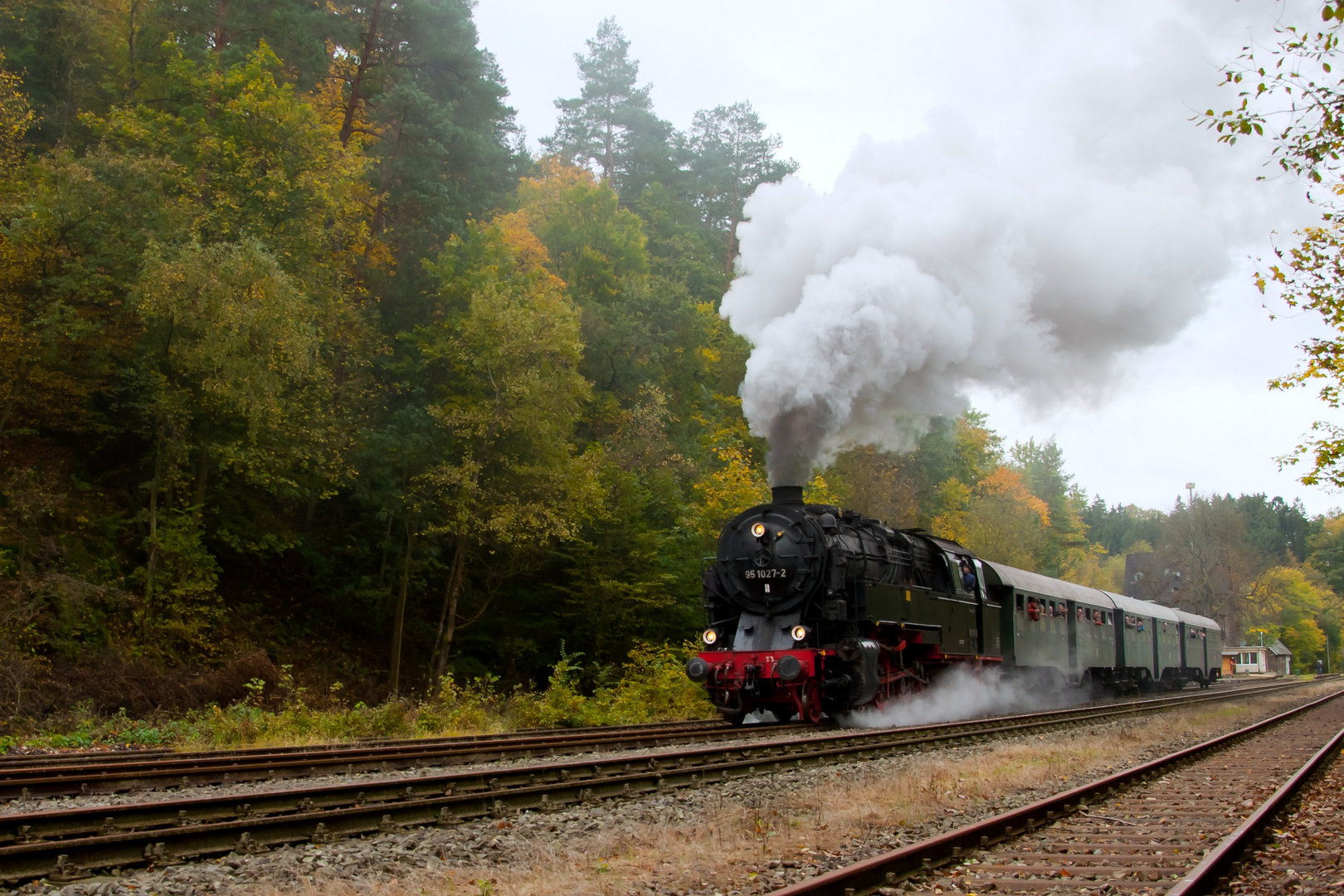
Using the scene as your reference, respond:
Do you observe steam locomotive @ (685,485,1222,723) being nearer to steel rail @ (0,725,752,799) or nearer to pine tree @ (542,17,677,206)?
steel rail @ (0,725,752,799)

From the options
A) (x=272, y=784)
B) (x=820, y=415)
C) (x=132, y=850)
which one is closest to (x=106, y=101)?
(x=820, y=415)

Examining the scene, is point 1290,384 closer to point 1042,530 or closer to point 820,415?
point 820,415

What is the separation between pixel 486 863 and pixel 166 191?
19.7 metres

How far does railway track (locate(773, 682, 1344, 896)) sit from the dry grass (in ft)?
1.74

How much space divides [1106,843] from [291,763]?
22.6 ft

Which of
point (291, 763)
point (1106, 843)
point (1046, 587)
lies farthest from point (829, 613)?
point (1046, 587)

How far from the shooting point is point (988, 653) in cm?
1852

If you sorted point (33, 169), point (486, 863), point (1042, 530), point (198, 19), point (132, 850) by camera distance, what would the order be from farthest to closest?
point (1042, 530) < point (198, 19) < point (33, 169) < point (486, 863) < point (132, 850)

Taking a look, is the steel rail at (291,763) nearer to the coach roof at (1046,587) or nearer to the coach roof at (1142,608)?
the coach roof at (1046,587)

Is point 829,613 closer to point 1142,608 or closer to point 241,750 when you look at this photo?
point 241,750

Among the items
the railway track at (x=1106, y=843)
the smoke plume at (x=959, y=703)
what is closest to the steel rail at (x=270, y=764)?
the smoke plume at (x=959, y=703)

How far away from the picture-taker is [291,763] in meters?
9.19

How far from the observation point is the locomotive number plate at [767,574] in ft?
46.7

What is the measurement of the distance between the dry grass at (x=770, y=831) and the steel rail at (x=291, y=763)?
9.34ft
